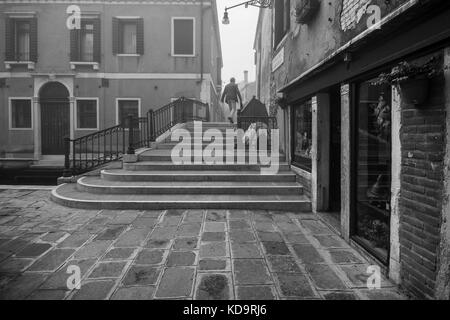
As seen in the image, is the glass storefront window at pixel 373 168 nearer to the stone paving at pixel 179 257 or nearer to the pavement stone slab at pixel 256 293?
the stone paving at pixel 179 257

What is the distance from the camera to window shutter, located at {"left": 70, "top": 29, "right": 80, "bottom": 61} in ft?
46.2

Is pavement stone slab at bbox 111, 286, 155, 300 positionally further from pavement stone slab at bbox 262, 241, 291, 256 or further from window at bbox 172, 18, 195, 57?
window at bbox 172, 18, 195, 57

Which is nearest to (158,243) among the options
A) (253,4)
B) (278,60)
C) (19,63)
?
(278,60)

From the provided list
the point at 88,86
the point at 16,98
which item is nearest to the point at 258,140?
the point at 88,86

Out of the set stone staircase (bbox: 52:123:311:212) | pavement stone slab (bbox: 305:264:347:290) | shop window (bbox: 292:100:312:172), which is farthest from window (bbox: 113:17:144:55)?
pavement stone slab (bbox: 305:264:347:290)

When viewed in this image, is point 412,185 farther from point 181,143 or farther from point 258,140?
point 181,143

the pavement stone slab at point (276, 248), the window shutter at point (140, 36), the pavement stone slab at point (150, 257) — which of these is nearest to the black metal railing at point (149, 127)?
the window shutter at point (140, 36)

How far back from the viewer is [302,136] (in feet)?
23.5

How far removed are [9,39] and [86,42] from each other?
3.18 m

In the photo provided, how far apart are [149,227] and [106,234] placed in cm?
65

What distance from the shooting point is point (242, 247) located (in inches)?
170

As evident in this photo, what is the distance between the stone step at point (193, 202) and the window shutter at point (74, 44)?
31.9 ft

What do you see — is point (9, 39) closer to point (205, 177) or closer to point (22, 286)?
point (205, 177)

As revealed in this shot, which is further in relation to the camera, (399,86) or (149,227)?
(149,227)
